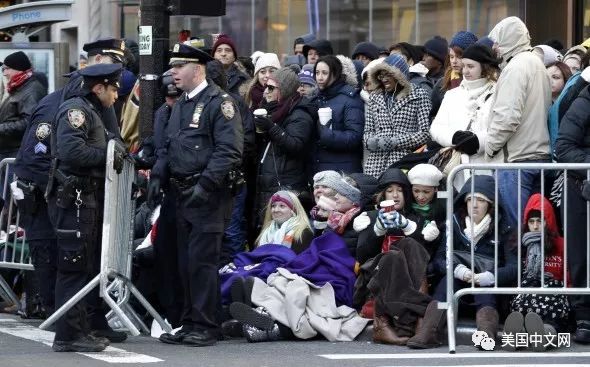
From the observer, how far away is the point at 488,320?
10250 mm

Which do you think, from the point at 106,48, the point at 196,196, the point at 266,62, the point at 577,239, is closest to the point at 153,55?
the point at 106,48

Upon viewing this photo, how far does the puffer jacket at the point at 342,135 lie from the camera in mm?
12227

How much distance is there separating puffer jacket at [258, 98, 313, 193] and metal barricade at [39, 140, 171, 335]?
159 centimetres

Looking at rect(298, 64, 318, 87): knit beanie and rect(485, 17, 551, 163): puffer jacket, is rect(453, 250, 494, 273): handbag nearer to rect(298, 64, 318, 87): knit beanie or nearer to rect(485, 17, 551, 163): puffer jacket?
rect(485, 17, 551, 163): puffer jacket

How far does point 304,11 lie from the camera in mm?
25328

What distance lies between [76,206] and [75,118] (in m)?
0.60

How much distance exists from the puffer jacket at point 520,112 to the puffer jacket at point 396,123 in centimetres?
115

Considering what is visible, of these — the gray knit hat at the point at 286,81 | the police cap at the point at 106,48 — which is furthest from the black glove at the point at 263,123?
the police cap at the point at 106,48

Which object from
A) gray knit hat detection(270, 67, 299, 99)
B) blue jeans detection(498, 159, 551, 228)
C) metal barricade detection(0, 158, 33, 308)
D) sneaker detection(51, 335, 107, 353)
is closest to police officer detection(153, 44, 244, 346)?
sneaker detection(51, 335, 107, 353)

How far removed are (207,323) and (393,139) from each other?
8.28 feet

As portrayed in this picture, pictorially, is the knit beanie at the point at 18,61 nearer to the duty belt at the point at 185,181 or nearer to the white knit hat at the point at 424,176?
the duty belt at the point at 185,181

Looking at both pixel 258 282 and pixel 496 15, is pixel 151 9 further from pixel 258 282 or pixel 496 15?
pixel 496 15

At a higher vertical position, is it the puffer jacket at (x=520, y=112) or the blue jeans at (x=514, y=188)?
the puffer jacket at (x=520, y=112)

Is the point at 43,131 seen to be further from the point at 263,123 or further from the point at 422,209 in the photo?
the point at 422,209
